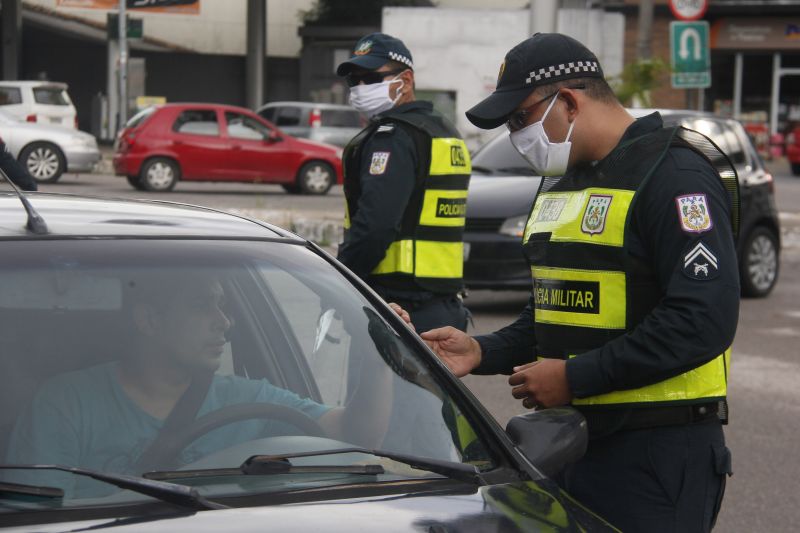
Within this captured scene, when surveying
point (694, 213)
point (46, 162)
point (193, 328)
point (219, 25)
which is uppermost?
point (219, 25)

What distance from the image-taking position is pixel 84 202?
324 centimetres

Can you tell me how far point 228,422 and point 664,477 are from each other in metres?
0.99

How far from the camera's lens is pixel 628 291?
3.01 metres

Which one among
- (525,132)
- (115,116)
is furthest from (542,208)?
(115,116)

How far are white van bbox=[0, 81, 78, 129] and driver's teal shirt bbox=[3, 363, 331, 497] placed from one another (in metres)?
24.8

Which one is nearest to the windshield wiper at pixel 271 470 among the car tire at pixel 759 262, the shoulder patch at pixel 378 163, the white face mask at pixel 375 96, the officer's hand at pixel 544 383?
the officer's hand at pixel 544 383

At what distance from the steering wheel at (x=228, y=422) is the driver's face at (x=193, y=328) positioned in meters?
0.13

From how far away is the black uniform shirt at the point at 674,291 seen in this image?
2.85m

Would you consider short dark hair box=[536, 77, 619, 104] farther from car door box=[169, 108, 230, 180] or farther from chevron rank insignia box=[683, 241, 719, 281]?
car door box=[169, 108, 230, 180]

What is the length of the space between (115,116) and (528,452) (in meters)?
36.4

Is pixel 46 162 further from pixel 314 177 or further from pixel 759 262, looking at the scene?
pixel 759 262

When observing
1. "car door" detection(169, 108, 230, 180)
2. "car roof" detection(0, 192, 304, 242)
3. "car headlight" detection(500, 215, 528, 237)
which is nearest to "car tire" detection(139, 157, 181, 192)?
"car door" detection(169, 108, 230, 180)

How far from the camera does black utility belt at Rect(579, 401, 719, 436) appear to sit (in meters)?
2.99

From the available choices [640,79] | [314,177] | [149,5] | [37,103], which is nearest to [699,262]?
[640,79]
